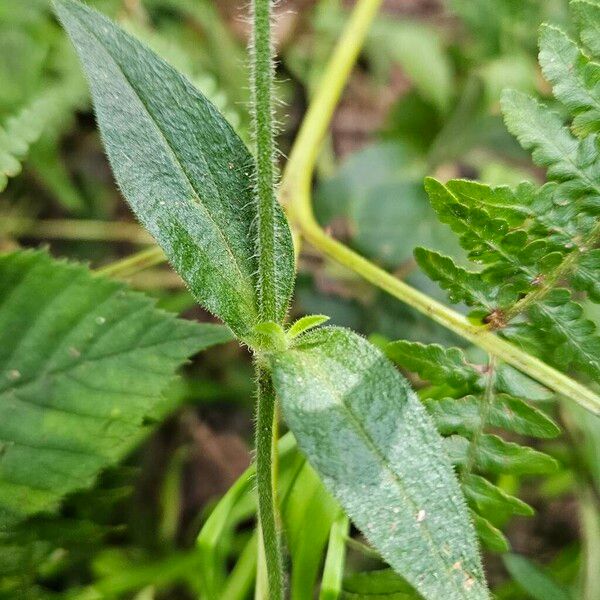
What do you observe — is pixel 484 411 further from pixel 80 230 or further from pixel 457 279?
pixel 80 230

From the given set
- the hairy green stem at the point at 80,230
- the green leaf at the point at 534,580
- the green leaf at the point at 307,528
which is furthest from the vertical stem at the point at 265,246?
the hairy green stem at the point at 80,230

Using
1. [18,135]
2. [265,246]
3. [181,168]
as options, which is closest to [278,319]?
[265,246]

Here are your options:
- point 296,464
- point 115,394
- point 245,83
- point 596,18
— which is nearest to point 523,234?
point 596,18

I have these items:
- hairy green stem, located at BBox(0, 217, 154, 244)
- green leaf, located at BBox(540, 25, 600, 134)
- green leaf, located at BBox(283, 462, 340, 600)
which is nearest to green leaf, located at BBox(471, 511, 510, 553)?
green leaf, located at BBox(283, 462, 340, 600)

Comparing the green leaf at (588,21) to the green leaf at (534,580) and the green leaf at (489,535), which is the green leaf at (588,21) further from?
the green leaf at (534,580)

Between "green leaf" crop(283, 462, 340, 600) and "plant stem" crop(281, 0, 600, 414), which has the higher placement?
"plant stem" crop(281, 0, 600, 414)

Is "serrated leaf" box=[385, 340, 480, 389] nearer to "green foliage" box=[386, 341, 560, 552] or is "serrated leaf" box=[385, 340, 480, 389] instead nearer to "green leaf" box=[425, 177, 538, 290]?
"green foliage" box=[386, 341, 560, 552]
